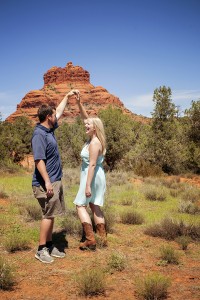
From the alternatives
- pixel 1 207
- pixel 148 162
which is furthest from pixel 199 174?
pixel 1 207

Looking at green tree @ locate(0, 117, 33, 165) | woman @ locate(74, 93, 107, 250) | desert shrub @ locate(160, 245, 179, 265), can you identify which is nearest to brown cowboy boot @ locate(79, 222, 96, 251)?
woman @ locate(74, 93, 107, 250)

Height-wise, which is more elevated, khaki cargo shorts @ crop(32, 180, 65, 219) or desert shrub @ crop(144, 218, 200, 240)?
khaki cargo shorts @ crop(32, 180, 65, 219)

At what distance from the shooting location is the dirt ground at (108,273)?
364 cm

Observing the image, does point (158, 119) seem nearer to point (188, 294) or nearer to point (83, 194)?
point (83, 194)

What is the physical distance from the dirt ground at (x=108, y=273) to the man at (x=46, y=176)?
0.35 metres

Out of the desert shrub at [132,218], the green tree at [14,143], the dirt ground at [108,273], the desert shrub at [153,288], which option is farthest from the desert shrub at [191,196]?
the green tree at [14,143]

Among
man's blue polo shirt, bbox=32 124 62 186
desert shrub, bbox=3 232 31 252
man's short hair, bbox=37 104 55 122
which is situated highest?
man's short hair, bbox=37 104 55 122

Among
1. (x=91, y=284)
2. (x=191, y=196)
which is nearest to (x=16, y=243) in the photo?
(x=91, y=284)

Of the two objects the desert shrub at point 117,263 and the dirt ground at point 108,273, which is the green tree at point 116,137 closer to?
the dirt ground at point 108,273

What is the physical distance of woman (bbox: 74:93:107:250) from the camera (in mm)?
5102

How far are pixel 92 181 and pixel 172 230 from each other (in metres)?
2.17

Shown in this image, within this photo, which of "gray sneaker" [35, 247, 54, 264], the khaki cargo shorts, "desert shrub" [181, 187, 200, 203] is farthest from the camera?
"desert shrub" [181, 187, 200, 203]

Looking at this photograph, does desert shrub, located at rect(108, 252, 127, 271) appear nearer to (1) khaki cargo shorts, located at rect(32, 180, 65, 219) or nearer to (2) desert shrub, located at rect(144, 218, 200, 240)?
(1) khaki cargo shorts, located at rect(32, 180, 65, 219)

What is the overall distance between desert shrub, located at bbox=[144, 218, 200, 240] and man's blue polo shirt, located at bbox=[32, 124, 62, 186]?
8.97ft
